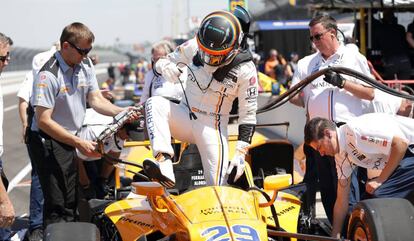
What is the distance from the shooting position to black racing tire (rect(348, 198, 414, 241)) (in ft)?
14.9

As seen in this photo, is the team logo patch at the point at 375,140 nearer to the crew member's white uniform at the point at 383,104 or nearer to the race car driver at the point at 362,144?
the race car driver at the point at 362,144

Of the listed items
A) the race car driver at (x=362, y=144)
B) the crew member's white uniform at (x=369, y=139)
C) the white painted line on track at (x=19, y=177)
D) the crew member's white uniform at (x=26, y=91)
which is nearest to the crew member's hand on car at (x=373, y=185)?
the race car driver at (x=362, y=144)

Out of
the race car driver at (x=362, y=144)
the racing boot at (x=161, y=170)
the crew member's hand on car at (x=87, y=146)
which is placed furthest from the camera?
the crew member's hand on car at (x=87, y=146)

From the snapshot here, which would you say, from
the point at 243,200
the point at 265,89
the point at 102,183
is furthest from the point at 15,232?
the point at 265,89

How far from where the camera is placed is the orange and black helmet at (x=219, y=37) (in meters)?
5.14

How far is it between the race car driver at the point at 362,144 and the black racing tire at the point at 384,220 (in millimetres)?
684

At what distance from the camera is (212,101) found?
18.1ft

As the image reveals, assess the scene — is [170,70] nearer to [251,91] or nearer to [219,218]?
[251,91]

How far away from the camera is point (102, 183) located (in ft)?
25.5

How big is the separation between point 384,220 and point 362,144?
3.44 feet

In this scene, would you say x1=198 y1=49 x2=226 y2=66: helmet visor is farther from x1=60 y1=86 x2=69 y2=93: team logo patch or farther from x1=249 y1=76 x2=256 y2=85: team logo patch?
x1=60 y1=86 x2=69 y2=93: team logo patch

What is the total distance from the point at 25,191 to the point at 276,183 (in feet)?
18.9

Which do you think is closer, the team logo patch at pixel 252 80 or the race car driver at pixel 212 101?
the race car driver at pixel 212 101

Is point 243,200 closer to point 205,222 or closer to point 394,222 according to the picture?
point 205,222
